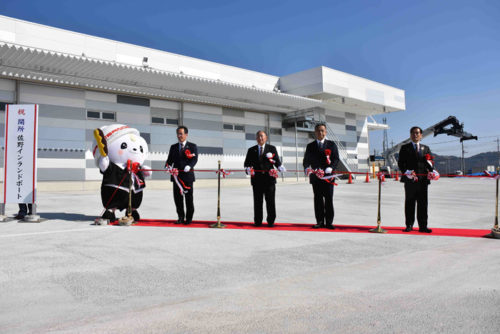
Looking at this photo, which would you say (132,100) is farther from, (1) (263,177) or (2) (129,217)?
(1) (263,177)

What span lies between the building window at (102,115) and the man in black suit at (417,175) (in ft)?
50.2

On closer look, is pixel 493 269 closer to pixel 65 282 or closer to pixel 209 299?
pixel 209 299

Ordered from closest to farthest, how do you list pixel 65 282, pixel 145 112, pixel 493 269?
pixel 65 282
pixel 493 269
pixel 145 112

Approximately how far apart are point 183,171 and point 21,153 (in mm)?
2953

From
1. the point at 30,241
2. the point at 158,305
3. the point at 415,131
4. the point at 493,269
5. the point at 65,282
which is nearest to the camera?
the point at 158,305

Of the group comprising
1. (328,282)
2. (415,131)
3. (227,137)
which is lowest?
(328,282)

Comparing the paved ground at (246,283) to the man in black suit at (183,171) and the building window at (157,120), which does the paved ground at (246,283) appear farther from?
the building window at (157,120)

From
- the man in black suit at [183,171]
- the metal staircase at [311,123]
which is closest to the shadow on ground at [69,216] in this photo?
the man in black suit at [183,171]

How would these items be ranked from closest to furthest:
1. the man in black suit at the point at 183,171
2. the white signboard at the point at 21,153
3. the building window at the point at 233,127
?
the man in black suit at the point at 183,171
the white signboard at the point at 21,153
the building window at the point at 233,127

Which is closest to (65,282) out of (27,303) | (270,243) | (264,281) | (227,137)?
(27,303)

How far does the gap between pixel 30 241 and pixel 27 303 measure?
2.32m

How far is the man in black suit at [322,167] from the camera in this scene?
5301mm

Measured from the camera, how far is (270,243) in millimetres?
4176

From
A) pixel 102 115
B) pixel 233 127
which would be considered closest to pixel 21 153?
pixel 102 115
